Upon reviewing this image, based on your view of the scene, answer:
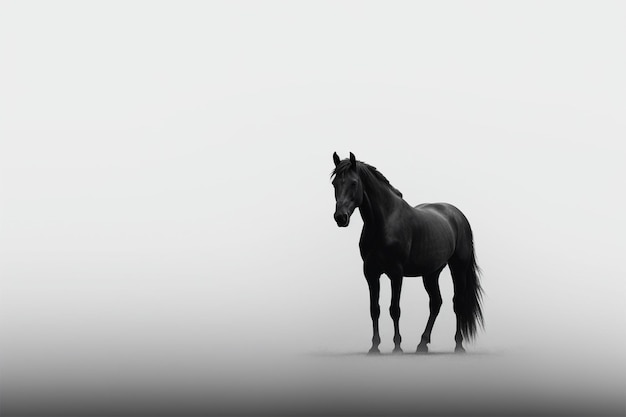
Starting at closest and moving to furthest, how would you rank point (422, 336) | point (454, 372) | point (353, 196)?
point (454, 372) < point (353, 196) < point (422, 336)

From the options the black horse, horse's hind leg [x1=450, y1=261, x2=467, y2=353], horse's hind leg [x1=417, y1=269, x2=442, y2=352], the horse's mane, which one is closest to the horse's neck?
the black horse

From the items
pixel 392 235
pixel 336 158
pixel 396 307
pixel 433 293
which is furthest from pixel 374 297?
pixel 336 158

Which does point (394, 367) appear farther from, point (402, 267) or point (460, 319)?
point (460, 319)

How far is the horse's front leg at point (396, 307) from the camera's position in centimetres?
1603

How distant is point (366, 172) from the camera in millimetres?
15984

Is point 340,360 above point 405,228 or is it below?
below

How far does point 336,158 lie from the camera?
1577 cm

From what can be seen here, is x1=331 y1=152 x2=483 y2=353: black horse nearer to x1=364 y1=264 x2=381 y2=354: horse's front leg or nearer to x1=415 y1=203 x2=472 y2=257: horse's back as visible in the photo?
x1=364 y1=264 x2=381 y2=354: horse's front leg

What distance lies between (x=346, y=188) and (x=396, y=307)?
1.89 meters

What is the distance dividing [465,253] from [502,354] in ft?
6.11

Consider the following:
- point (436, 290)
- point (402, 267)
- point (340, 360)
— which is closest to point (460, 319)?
point (436, 290)

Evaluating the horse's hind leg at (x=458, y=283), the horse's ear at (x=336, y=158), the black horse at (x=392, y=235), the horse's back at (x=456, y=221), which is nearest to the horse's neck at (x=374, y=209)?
the black horse at (x=392, y=235)

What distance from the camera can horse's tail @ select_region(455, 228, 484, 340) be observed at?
17625mm

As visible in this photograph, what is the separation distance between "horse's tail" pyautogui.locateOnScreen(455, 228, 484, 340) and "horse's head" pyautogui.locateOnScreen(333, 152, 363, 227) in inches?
115
